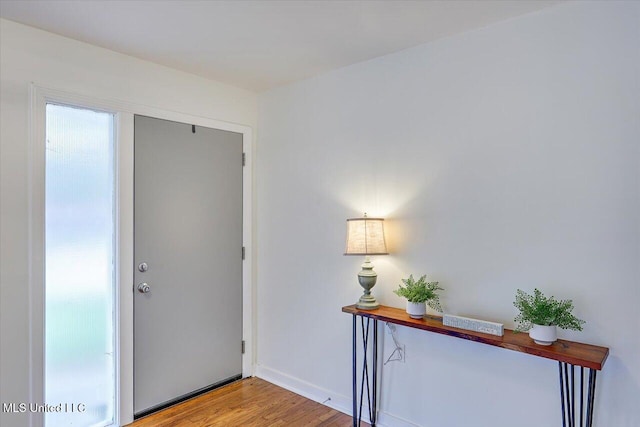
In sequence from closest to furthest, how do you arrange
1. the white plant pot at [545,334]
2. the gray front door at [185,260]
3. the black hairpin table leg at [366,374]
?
1. the white plant pot at [545,334]
2. the black hairpin table leg at [366,374]
3. the gray front door at [185,260]

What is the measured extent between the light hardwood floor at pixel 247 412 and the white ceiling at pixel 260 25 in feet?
8.06

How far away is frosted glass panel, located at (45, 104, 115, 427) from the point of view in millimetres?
2287

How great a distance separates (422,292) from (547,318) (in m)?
0.63

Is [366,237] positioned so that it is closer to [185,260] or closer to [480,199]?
[480,199]

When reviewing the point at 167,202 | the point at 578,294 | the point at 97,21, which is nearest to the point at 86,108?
the point at 97,21

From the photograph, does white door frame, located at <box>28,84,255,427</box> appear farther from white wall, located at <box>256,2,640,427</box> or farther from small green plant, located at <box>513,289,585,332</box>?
small green plant, located at <box>513,289,585,332</box>

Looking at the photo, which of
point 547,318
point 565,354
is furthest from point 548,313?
point 565,354

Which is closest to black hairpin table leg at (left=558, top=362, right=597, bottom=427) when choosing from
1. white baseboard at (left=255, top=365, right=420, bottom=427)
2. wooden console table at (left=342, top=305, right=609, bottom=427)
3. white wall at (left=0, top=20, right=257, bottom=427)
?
A: wooden console table at (left=342, top=305, right=609, bottom=427)

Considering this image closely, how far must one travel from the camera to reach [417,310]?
2.18 m

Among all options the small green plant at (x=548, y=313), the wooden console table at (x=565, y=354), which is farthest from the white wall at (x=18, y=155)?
the small green plant at (x=548, y=313)

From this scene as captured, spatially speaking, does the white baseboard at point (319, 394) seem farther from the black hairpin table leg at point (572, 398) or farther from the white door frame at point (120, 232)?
the black hairpin table leg at point (572, 398)

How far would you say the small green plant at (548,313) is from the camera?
172cm

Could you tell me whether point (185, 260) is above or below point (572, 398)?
above

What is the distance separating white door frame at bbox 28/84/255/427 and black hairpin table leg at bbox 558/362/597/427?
2324 millimetres
